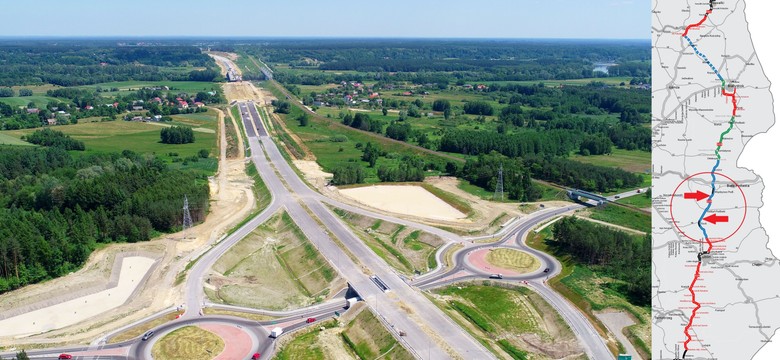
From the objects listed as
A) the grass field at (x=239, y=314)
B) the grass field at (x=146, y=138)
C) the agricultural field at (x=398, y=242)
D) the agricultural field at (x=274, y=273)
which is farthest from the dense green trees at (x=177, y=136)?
the grass field at (x=239, y=314)

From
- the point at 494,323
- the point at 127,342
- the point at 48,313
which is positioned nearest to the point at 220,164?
the point at 48,313

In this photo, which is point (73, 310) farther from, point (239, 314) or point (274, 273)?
point (274, 273)

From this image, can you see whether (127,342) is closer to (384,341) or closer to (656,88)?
(384,341)

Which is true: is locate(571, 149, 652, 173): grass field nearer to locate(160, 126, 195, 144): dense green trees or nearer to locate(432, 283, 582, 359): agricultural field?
locate(432, 283, 582, 359): agricultural field

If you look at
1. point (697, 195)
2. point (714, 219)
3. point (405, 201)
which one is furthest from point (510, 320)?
point (405, 201)

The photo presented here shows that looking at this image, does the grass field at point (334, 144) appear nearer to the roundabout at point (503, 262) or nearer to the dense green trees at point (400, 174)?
the dense green trees at point (400, 174)
